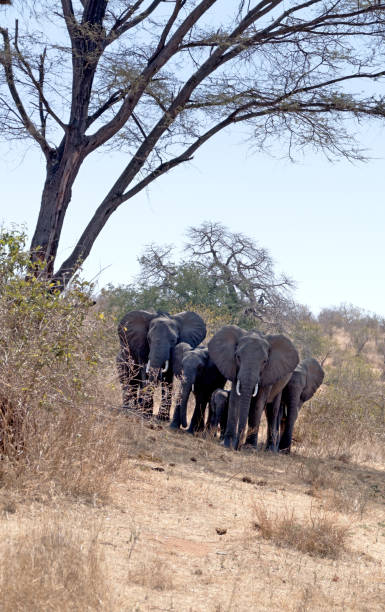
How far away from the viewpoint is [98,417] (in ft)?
24.1

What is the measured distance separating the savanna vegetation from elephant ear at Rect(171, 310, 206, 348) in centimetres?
408

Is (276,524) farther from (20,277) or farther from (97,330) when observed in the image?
(20,277)

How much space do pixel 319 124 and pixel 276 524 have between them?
9.23 m

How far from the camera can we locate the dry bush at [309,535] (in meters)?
6.21

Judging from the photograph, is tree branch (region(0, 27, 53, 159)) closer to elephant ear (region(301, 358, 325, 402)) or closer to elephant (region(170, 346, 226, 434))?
elephant (region(170, 346, 226, 434))

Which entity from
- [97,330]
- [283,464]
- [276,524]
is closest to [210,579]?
[276,524]

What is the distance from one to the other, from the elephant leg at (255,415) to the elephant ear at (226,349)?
54 cm

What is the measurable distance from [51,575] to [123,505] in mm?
2400

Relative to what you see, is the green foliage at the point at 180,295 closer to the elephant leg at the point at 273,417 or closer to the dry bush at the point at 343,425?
the dry bush at the point at 343,425

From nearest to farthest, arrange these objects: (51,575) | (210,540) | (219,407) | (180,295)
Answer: (51,575) < (210,540) < (219,407) < (180,295)

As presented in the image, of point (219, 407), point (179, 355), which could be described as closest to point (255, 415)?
point (219, 407)

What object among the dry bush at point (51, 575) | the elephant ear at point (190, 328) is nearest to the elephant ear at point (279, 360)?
the elephant ear at point (190, 328)

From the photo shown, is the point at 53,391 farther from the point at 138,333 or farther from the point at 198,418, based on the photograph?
the point at 138,333

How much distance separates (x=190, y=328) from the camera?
601 inches
